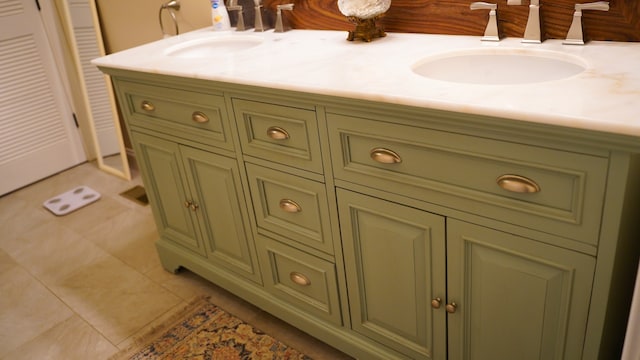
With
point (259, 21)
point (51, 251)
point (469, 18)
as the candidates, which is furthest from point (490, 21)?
point (51, 251)

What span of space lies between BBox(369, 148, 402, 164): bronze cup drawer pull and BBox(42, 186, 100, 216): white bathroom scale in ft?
7.07

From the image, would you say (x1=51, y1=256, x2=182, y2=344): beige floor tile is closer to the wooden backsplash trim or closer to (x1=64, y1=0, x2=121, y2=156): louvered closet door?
(x1=64, y1=0, x2=121, y2=156): louvered closet door

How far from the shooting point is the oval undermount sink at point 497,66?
49.4 inches

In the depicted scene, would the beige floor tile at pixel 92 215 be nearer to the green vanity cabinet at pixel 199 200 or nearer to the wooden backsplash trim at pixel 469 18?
the green vanity cabinet at pixel 199 200

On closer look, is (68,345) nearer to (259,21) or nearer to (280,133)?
(280,133)

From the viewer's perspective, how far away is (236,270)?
1.83 m

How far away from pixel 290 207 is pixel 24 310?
51.2 inches

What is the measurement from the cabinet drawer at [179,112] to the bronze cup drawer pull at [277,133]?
0.18 m

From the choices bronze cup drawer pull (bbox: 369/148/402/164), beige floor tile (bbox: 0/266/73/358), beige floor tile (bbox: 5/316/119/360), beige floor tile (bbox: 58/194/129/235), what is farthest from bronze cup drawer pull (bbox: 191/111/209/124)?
beige floor tile (bbox: 58/194/129/235)

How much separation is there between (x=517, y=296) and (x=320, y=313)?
0.67m

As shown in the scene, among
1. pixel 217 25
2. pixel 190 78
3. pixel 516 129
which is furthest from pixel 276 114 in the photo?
pixel 217 25

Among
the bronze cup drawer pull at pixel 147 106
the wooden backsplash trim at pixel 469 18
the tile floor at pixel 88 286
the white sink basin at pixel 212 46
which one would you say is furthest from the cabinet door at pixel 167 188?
the wooden backsplash trim at pixel 469 18

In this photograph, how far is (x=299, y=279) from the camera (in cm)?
159

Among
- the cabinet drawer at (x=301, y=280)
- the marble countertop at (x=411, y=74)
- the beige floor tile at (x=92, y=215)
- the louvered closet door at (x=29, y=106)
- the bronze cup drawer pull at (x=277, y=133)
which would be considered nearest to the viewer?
the marble countertop at (x=411, y=74)
